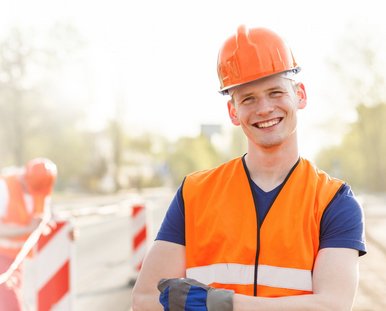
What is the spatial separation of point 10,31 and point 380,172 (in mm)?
34480

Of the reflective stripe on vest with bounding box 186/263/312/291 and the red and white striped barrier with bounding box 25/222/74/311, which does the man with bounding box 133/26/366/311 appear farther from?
the red and white striped barrier with bounding box 25/222/74/311

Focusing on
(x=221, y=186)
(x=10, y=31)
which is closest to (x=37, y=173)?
(x=221, y=186)

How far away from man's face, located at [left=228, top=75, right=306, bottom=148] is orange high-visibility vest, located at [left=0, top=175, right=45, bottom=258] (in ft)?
11.5

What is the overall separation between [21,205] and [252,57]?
357cm

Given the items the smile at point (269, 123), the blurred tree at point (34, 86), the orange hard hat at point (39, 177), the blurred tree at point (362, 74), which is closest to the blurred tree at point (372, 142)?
the blurred tree at point (362, 74)

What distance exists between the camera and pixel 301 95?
8.41 ft

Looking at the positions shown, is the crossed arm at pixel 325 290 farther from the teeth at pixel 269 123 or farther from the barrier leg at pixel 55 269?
the barrier leg at pixel 55 269

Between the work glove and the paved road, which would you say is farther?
the paved road

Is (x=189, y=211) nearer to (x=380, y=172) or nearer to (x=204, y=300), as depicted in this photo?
(x=204, y=300)

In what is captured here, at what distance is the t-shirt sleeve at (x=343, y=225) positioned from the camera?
239cm

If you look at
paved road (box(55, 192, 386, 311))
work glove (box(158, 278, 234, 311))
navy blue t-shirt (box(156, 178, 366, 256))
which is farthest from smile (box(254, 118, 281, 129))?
paved road (box(55, 192, 386, 311))

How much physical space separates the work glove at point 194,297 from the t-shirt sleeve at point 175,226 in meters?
0.24

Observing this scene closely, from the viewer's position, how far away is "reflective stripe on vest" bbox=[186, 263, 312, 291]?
2389 millimetres

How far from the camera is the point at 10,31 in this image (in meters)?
50.3
